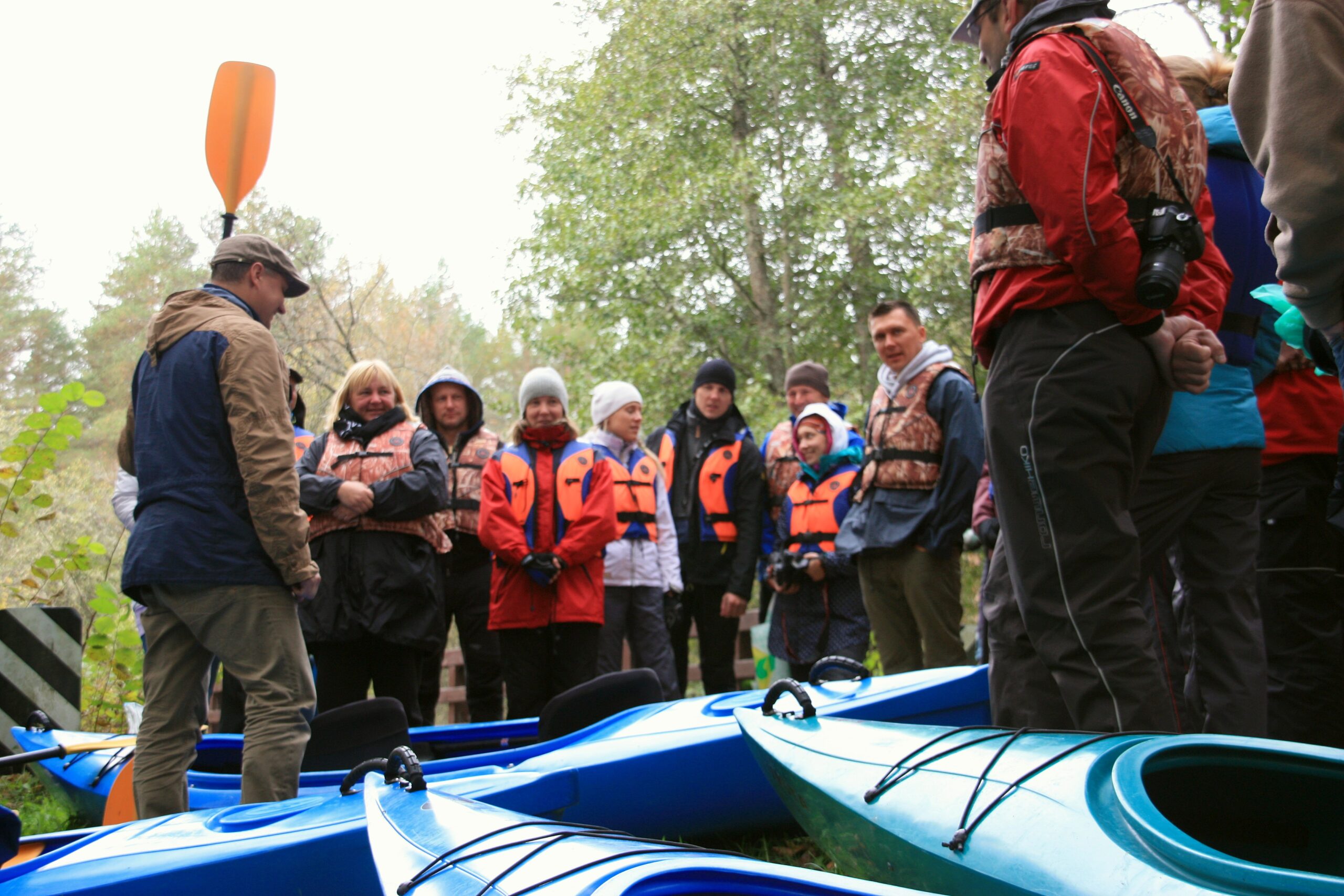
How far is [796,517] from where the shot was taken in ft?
17.0

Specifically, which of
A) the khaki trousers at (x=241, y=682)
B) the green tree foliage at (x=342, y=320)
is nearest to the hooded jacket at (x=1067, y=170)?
the khaki trousers at (x=241, y=682)

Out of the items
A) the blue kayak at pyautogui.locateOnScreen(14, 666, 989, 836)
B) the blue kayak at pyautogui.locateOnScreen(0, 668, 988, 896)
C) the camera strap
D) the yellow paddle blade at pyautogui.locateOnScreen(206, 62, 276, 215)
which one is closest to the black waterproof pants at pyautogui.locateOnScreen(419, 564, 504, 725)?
the blue kayak at pyautogui.locateOnScreen(14, 666, 989, 836)

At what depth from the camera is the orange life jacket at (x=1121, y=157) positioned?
2.34m

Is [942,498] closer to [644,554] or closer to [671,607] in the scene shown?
[644,554]

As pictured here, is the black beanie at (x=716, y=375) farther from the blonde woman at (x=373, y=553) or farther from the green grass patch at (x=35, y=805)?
the green grass patch at (x=35, y=805)

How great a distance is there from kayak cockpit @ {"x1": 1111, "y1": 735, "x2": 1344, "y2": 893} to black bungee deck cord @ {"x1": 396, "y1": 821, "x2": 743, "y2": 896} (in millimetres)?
737

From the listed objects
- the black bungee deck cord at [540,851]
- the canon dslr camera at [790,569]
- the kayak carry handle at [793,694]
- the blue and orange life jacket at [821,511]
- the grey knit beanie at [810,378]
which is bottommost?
the black bungee deck cord at [540,851]

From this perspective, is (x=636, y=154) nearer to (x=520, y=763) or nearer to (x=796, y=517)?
(x=796, y=517)

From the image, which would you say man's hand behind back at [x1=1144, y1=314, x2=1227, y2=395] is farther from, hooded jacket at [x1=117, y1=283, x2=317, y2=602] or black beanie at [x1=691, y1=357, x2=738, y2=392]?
black beanie at [x1=691, y1=357, x2=738, y2=392]

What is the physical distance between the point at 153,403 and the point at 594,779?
1787 millimetres

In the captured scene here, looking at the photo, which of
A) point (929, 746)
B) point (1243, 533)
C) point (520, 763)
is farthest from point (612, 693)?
point (1243, 533)

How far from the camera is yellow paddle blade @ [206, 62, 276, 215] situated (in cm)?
481

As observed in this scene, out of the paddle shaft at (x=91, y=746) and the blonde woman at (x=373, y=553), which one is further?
the blonde woman at (x=373, y=553)

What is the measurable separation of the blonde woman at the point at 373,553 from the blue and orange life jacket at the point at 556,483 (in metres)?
0.42
